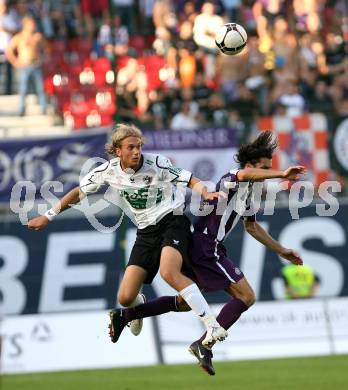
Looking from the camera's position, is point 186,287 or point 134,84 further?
point 134,84

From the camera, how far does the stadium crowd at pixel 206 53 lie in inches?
722

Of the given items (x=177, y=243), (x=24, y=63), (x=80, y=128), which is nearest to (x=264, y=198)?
Result: (x=80, y=128)

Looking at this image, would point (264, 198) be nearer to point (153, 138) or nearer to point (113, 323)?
point (153, 138)

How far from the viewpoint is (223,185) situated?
1038 centimetres

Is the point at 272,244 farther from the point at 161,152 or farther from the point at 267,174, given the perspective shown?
Answer: the point at 161,152

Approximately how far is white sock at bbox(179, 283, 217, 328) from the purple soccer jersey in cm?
29

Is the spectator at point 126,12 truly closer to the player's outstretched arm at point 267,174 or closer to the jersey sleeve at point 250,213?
the jersey sleeve at point 250,213

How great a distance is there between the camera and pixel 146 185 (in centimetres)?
1063

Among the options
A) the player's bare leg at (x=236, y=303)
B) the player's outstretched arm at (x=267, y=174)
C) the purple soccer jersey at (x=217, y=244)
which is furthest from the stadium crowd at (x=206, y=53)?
the player's outstretched arm at (x=267, y=174)

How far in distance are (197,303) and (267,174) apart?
Answer: 1.44 metres

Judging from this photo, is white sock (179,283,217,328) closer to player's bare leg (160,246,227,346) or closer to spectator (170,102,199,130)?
player's bare leg (160,246,227,346)

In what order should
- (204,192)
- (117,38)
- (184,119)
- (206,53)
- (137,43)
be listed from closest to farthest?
(204,192), (184,119), (206,53), (117,38), (137,43)

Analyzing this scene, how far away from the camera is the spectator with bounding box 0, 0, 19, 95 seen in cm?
1883

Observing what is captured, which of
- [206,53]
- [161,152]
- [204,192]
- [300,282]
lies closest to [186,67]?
[206,53]
